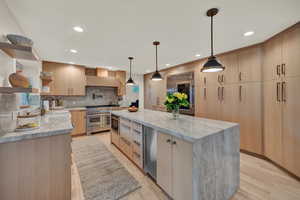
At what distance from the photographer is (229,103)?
3045mm

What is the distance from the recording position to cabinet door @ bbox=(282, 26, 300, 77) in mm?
1938

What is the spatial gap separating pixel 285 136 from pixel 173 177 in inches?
89.1

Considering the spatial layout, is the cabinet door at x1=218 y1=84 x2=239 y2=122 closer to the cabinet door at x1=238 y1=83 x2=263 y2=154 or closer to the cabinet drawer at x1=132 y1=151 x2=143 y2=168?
the cabinet door at x1=238 y1=83 x2=263 y2=154

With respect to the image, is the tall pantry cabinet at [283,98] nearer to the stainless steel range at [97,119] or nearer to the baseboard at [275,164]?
the baseboard at [275,164]

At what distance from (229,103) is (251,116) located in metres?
0.52

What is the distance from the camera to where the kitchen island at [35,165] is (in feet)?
3.58

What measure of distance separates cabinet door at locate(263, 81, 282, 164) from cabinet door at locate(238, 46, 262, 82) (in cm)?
29

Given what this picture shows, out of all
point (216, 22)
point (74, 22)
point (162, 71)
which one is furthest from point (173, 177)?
point (162, 71)

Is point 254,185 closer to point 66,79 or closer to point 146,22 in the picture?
point 146,22

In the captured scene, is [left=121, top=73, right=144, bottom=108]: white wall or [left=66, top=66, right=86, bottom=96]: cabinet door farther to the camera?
[left=121, top=73, right=144, bottom=108]: white wall

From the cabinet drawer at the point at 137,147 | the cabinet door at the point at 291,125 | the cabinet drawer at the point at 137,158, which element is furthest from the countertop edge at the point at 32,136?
the cabinet door at the point at 291,125

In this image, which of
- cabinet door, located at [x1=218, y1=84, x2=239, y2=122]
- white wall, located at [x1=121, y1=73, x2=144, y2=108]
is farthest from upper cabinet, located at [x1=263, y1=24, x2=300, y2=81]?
white wall, located at [x1=121, y1=73, x2=144, y2=108]

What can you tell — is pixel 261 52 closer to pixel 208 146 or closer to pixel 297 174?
pixel 297 174

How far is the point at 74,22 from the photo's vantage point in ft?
6.01
